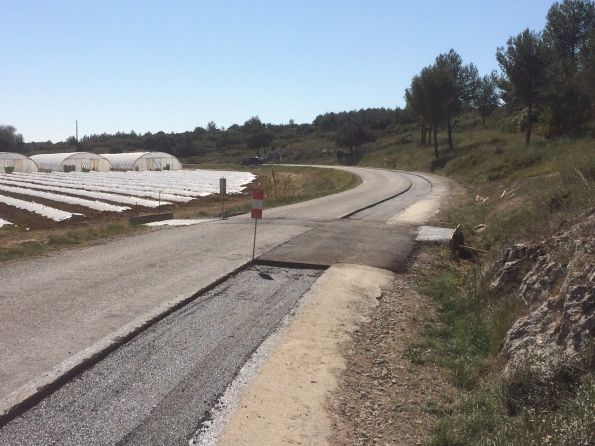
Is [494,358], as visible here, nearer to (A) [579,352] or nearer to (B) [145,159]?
(A) [579,352]

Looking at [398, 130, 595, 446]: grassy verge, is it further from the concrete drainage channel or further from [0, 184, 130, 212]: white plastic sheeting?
[0, 184, 130, 212]: white plastic sheeting

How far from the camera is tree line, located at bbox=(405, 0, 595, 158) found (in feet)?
133

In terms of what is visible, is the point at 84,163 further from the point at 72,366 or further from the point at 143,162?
the point at 72,366

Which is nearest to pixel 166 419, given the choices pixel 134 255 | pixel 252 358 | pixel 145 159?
pixel 252 358

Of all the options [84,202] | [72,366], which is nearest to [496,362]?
[72,366]

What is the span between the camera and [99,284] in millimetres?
10141

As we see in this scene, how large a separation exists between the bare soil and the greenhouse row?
7895cm

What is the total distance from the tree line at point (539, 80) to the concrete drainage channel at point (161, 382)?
28.8 metres

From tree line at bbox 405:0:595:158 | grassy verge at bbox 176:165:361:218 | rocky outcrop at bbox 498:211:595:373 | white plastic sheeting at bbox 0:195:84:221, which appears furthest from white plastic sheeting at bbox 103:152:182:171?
rocky outcrop at bbox 498:211:595:373

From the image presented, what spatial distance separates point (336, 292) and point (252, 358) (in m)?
3.49

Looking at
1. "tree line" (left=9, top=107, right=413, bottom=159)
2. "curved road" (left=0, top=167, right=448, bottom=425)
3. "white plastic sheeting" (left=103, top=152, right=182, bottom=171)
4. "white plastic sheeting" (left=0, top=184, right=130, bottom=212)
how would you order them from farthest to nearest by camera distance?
"tree line" (left=9, top=107, right=413, bottom=159), "white plastic sheeting" (left=103, top=152, right=182, bottom=171), "white plastic sheeting" (left=0, top=184, right=130, bottom=212), "curved road" (left=0, top=167, right=448, bottom=425)

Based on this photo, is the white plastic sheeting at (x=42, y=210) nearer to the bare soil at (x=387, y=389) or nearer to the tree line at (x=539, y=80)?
the bare soil at (x=387, y=389)

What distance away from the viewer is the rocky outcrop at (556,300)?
202 inches

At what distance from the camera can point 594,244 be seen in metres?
6.43
